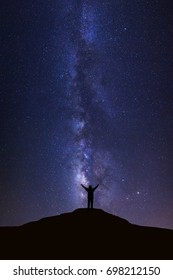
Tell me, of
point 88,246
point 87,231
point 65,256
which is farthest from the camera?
point 87,231

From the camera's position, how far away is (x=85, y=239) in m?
31.2

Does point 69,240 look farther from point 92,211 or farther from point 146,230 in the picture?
point 146,230

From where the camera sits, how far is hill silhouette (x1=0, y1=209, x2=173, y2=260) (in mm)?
27844

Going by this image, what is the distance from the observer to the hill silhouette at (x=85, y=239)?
27844 millimetres

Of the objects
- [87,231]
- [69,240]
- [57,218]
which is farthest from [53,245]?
[57,218]

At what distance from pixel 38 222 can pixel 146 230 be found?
10732 millimetres

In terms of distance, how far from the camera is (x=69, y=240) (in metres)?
31.2
